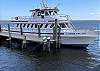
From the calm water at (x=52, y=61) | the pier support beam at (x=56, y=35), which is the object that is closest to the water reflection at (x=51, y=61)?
the calm water at (x=52, y=61)

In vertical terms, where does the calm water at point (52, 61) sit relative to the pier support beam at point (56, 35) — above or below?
below

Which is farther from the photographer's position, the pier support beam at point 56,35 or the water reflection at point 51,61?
the pier support beam at point 56,35

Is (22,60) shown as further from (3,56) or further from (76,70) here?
(76,70)

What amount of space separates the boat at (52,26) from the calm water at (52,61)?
1.86m

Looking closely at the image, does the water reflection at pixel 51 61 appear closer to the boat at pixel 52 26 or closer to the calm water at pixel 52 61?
the calm water at pixel 52 61

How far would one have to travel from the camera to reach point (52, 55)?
34.5m

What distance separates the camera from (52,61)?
30812 millimetres

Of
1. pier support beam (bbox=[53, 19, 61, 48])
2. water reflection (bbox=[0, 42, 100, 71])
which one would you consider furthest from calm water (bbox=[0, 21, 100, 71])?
pier support beam (bbox=[53, 19, 61, 48])

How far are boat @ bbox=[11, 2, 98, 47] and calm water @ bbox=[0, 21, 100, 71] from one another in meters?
1.86

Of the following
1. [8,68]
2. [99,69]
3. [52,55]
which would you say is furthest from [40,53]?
[99,69]

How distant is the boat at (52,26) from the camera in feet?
126

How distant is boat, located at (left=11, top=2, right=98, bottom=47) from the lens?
3841cm

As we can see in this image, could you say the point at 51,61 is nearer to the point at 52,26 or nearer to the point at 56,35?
the point at 56,35

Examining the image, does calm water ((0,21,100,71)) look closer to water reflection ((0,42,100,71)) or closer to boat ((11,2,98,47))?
water reflection ((0,42,100,71))
